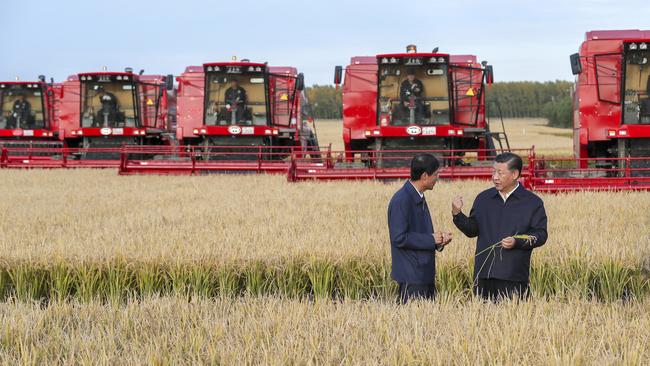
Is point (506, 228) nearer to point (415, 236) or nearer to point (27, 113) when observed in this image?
point (415, 236)

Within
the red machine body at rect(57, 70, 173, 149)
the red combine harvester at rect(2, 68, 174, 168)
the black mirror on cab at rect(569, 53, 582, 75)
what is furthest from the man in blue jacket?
the red machine body at rect(57, 70, 173, 149)

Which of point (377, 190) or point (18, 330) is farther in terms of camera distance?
point (377, 190)

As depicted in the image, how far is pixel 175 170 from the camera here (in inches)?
630

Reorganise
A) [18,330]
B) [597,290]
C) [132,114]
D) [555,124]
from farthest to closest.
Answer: [555,124] → [132,114] → [597,290] → [18,330]

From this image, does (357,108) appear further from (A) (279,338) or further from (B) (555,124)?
(B) (555,124)

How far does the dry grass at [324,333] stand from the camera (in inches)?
126

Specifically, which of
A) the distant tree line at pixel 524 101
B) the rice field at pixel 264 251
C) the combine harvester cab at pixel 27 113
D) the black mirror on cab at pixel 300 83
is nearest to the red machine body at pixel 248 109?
the black mirror on cab at pixel 300 83

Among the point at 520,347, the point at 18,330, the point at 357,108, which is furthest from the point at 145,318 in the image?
the point at 357,108

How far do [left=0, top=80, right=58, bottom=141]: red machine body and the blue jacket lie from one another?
18961 millimetres

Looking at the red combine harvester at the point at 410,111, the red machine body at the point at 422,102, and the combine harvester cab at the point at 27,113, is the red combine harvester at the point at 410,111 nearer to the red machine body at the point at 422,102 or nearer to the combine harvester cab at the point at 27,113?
the red machine body at the point at 422,102

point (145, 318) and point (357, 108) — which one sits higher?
point (357, 108)

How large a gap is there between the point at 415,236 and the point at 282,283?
79.8 inches

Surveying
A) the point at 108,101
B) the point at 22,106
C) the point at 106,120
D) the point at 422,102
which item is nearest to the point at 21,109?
the point at 22,106

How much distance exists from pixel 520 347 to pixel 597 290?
2.90 metres
